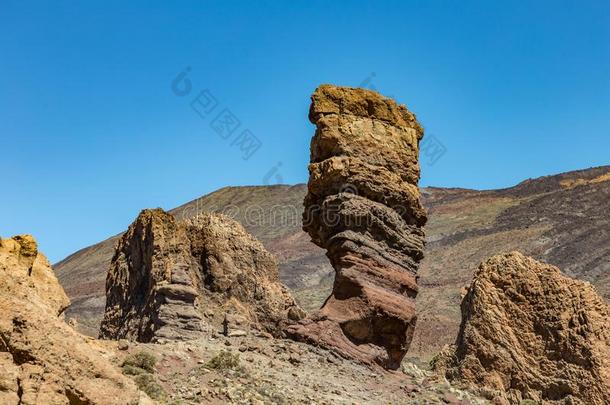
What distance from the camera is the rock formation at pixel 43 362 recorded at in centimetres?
855

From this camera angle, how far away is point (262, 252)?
24734 mm

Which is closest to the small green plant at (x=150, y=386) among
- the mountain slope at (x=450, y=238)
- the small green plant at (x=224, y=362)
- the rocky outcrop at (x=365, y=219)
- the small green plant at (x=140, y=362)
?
the small green plant at (x=140, y=362)

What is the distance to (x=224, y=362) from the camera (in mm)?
16656

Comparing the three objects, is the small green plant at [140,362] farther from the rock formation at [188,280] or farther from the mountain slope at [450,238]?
the mountain slope at [450,238]

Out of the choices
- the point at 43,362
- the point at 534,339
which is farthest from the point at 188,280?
the point at 43,362

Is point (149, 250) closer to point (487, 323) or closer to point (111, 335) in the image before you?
point (111, 335)

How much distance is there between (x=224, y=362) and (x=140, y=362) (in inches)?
82.3

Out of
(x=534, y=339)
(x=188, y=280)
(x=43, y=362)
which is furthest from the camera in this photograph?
(x=534, y=339)

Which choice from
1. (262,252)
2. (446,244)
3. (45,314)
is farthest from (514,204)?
(45,314)

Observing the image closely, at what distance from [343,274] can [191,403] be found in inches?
261

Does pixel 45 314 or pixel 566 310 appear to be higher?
pixel 566 310

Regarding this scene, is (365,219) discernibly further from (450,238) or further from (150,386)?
(450,238)

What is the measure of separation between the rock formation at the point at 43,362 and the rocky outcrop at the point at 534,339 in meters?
13.4

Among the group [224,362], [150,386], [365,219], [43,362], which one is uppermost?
Answer: [365,219]
